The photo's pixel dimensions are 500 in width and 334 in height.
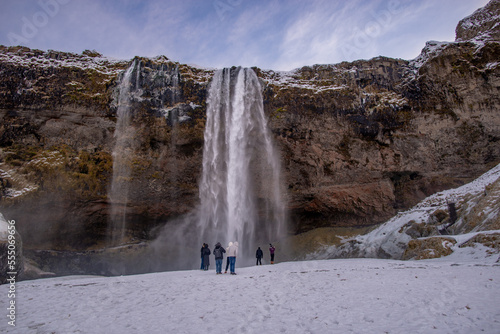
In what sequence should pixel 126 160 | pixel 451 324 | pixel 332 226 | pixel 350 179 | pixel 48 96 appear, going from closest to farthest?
pixel 451 324 < pixel 48 96 < pixel 126 160 < pixel 350 179 < pixel 332 226

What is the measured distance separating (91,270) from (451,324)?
24820mm

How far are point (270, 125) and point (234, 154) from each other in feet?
12.0

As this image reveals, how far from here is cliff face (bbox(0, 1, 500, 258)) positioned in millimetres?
20781

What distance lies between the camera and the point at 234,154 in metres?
22.7

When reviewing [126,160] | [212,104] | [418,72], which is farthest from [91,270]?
[418,72]

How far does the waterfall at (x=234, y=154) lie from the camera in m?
22.8

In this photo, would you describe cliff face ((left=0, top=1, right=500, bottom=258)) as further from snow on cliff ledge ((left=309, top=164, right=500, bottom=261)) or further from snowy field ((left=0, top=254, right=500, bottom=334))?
snowy field ((left=0, top=254, right=500, bottom=334))

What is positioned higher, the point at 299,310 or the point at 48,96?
the point at 48,96

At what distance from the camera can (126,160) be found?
22.4 metres

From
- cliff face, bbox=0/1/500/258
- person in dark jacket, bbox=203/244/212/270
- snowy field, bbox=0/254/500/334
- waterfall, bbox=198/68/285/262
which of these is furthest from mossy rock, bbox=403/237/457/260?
waterfall, bbox=198/68/285/262

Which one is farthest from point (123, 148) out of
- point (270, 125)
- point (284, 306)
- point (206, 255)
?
point (284, 306)

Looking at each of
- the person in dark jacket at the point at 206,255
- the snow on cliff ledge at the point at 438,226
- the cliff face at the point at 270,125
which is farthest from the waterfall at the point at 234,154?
the person in dark jacket at the point at 206,255

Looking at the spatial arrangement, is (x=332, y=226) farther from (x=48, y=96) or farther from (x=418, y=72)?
(x=48, y=96)

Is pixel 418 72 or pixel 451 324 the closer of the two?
pixel 451 324
